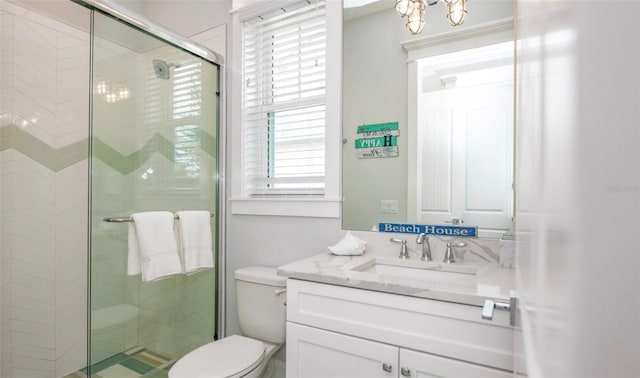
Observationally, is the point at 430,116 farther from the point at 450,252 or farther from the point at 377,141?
the point at 450,252

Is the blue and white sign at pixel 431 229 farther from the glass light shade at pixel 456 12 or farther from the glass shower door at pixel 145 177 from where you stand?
the glass shower door at pixel 145 177

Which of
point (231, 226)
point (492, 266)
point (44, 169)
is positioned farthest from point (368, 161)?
point (44, 169)

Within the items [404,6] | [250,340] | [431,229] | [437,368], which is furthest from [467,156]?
[250,340]

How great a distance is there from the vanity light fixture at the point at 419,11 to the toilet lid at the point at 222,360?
Result: 1.55 metres

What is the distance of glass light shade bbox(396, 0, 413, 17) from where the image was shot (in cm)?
149

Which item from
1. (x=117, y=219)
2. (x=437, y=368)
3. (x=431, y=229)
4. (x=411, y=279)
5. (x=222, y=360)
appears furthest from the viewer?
(x=117, y=219)

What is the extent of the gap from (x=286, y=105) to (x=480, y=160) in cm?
104

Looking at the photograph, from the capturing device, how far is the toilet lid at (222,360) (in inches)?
51.7

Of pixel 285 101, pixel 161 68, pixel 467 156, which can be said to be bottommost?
pixel 467 156

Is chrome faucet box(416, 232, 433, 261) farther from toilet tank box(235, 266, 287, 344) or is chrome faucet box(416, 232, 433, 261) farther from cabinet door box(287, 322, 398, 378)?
toilet tank box(235, 266, 287, 344)

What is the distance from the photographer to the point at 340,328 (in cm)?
119

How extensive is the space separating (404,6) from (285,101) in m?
0.77

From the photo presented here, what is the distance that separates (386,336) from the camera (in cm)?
111

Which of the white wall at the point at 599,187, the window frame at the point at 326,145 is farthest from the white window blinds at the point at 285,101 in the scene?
the white wall at the point at 599,187
